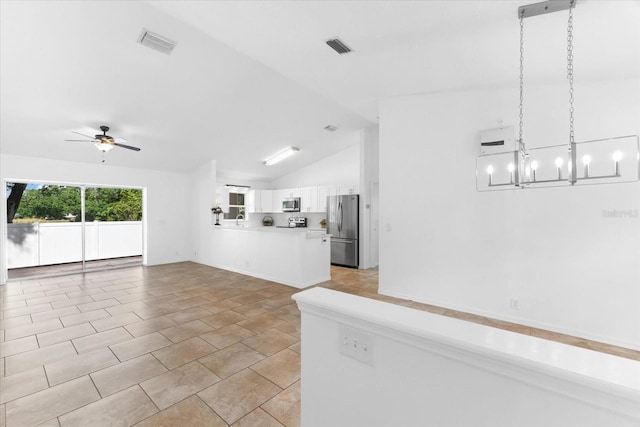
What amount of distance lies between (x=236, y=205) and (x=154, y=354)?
20.8 ft

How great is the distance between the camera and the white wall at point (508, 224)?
3004 millimetres

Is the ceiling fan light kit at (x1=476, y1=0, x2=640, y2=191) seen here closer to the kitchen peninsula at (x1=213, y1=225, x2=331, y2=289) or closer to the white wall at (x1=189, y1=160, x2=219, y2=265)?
the kitchen peninsula at (x1=213, y1=225, x2=331, y2=289)

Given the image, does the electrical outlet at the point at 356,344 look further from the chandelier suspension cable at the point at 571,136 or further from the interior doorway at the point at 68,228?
the interior doorway at the point at 68,228

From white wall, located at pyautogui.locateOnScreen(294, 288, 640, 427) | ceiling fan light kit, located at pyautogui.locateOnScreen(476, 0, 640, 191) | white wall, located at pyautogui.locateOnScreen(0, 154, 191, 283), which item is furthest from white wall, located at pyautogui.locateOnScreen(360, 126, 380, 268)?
white wall, located at pyautogui.locateOnScreen(294, 288, 640, 427)

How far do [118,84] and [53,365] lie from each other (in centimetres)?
330

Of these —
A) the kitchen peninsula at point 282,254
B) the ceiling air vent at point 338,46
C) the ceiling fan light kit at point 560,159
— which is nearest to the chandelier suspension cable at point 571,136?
the ceiling fan light kit at point 560,159

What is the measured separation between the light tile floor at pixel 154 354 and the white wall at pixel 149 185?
211 centimetres

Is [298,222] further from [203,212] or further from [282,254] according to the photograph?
[282,254]

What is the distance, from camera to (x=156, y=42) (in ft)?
10.8

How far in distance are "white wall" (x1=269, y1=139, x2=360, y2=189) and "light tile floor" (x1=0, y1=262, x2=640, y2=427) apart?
11.4 feet

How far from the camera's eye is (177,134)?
5582 millimetres

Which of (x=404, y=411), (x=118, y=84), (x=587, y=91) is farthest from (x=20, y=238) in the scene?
(x=587, y=91)

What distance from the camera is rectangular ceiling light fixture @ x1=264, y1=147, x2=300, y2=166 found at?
23.8ft

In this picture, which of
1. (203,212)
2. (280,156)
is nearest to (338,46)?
(280,156)
